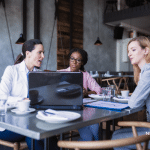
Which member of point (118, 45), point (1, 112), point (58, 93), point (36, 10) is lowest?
point (1, 112)

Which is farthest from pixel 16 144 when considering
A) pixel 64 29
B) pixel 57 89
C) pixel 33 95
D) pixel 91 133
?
pixel 64 29

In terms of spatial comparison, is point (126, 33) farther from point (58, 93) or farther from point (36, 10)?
point (58, 93)

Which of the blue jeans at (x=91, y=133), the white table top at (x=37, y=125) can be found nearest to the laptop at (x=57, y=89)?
the white table top at (x=37, y=125)

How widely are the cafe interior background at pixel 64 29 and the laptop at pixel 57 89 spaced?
4.61m

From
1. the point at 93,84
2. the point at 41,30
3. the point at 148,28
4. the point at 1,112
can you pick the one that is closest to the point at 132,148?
the point at 1,112

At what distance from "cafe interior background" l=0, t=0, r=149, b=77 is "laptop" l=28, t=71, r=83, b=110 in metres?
4.61

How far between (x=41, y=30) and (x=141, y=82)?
5.56 meters

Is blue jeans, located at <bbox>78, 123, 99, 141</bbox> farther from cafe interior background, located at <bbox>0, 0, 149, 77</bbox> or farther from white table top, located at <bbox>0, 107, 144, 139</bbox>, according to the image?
cafe interior background, located at <bbox>0, 0, 149, 77</bbox>

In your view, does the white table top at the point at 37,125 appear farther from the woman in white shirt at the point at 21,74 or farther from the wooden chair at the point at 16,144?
the woman in white shirt at the point at 21,74

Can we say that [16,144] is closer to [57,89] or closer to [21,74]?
[57,89]

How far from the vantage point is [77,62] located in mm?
2740

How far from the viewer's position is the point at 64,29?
288 inches

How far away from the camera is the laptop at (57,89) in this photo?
4.31 feet

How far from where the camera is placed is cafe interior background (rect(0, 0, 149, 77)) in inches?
225
